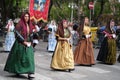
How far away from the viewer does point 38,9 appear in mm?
19484

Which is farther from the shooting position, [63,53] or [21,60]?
[63,53]

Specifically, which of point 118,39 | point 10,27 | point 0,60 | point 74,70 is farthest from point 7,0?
point 74,70

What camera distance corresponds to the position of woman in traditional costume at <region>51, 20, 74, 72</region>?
11883mm

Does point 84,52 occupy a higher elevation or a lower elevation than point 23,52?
lower

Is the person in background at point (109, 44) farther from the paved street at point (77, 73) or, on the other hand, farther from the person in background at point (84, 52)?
the person in background at point (84, 52)

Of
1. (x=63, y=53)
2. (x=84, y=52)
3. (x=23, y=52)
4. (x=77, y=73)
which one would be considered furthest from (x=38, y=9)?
(x=23, y=52)

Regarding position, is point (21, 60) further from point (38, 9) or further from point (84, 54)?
point (38, 9)

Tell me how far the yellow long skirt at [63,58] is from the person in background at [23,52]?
1.59m

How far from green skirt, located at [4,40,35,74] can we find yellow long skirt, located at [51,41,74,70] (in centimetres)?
162

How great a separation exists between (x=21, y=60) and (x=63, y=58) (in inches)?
73.7

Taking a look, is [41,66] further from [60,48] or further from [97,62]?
[97,62]

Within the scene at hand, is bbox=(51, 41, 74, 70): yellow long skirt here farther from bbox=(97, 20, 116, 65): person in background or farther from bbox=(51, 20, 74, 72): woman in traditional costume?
bbox=(97, 20, 116, 65): person in background

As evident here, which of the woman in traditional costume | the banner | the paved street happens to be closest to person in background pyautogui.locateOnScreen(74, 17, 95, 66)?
the paved street

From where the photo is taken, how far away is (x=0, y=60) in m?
14.3
